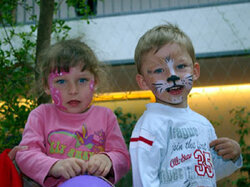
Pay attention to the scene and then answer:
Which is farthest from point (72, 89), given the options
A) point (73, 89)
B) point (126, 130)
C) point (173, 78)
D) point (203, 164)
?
point (126, 130)

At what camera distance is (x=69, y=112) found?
123 cm

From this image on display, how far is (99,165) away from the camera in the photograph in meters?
1.04

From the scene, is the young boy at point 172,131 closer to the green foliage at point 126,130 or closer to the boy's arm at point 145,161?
the boy's arm at point 145,161

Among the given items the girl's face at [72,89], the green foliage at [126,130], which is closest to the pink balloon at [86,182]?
the girl's face at [72,89]

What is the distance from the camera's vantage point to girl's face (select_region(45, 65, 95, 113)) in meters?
1.19

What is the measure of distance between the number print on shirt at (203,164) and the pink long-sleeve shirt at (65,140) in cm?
27

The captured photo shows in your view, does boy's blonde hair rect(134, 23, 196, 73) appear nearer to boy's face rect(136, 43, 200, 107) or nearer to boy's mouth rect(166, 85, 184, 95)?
boy's face rect(136, 43, 200, 107)

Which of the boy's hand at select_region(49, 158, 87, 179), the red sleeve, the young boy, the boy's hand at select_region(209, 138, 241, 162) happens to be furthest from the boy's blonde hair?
the red sleeve

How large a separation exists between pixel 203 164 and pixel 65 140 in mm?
484

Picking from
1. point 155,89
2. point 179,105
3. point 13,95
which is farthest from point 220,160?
point 13,95

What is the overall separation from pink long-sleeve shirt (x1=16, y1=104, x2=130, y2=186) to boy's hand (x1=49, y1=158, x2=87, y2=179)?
1.0 inches

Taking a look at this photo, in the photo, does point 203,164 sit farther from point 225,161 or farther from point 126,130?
point 126,130

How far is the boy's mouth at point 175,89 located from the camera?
111cm

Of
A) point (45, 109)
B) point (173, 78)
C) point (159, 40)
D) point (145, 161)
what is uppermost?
point (159, 40)
